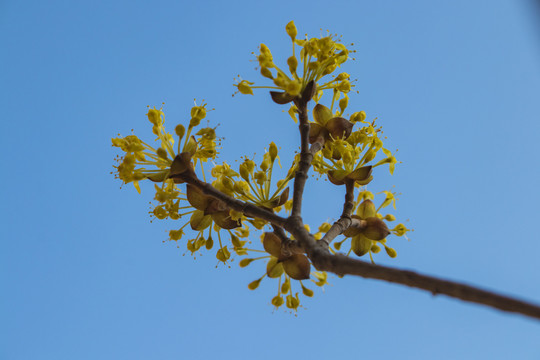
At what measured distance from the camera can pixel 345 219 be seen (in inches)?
106

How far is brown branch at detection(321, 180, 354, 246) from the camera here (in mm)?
2449

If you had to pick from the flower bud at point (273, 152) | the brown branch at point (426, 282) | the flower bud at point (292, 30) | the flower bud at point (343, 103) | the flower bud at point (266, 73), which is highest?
the flower bud at point (292, 30)

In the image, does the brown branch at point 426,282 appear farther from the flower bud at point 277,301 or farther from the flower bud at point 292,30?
the flower bud at point 292,30

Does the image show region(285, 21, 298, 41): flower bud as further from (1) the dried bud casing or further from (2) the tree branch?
(1) the dried bud casing

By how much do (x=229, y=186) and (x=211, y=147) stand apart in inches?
13.2

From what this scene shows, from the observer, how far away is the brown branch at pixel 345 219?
2449 millimetres

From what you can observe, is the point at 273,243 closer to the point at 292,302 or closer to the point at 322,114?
the point at 292,302

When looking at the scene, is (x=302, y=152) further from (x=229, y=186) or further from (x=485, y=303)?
(x=485, y=303)

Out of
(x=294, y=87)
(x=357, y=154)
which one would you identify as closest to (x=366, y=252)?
(x=357, y=154)

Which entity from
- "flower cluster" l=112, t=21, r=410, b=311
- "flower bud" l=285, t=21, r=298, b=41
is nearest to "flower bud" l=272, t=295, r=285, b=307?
"flower cluster" l=112, t=21, r=410, b=311

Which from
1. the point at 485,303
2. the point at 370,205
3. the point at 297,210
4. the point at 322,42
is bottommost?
the point at 485,303

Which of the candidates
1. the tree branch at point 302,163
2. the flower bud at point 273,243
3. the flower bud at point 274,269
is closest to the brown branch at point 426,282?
the tree branch at point 302,163

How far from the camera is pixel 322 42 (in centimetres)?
260

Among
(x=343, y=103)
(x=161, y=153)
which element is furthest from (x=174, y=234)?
(x=343, y=103)
